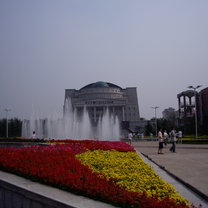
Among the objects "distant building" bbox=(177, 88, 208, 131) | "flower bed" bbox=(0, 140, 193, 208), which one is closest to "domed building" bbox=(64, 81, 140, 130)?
"distant building" bbox=(177, 88, 208, 131)

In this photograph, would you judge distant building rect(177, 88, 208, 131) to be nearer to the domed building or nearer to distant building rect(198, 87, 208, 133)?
distant building rect(198, 87, 208, 133)

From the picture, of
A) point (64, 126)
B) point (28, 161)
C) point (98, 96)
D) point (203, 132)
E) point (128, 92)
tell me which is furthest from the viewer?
point (128, 92)

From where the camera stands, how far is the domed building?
2965 inches

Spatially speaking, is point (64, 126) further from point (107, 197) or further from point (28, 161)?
point (107, 197)

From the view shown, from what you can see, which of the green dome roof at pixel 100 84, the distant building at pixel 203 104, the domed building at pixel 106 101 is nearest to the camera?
the distant building at pixel 203 104

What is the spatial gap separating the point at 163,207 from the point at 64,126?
25374 millimetres

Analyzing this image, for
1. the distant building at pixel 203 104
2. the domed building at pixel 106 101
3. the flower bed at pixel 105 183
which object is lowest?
the flower bed at pixel 105 183

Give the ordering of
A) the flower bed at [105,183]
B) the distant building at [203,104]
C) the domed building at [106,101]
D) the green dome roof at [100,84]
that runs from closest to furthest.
A: 1. the flower bed at [105,183]
2. the distant building at [203,104]
3. the domed building at [106,101]
4. the green dome roof at [100,84]

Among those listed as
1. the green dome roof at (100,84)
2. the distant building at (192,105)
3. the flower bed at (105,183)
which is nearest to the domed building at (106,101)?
the green dome roof at (100,84)

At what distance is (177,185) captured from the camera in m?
5.73

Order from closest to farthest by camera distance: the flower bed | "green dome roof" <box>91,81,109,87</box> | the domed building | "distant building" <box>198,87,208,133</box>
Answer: the flower bed
"distant building" <box>198,87,208,133</box>
the domed building
"green dome roof" <box>91,81,109,87</box>

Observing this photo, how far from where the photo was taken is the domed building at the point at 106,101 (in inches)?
2965

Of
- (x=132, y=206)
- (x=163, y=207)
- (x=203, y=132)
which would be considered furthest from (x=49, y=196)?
(x=203, y=132)

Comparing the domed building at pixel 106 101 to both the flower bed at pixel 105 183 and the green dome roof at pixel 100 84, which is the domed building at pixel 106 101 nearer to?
the green dome roof at pixel 100 84
